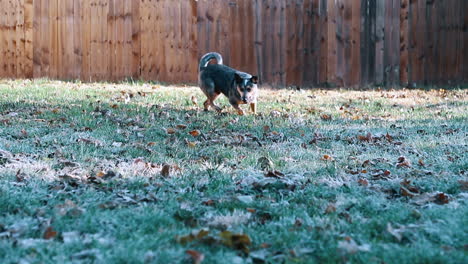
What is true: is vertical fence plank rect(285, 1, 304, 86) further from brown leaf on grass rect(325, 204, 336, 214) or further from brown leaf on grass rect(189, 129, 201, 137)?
brown leaf on grass rect(325, 204, 336, 214)

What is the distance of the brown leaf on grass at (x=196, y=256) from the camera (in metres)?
3.02

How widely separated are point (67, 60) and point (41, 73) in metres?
0.73

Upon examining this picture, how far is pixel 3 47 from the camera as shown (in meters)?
14.4

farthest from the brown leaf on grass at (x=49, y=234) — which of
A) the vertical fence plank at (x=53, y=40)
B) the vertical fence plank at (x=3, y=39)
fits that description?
the vertical fence plank at (x=3, y=39)

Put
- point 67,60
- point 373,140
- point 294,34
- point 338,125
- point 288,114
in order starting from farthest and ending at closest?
point 67,60 → point 294,34 → point 288,114 → point 338,125 → point 373,140

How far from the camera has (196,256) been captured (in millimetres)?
3043

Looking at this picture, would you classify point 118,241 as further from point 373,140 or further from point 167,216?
point 373,140

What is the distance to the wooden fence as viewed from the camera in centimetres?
1261

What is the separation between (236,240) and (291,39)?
9746mm

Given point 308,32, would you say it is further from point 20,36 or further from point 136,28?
point 20,36

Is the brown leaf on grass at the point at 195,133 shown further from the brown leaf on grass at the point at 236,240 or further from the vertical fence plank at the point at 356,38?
the vertical fence plank at the point at 356,38

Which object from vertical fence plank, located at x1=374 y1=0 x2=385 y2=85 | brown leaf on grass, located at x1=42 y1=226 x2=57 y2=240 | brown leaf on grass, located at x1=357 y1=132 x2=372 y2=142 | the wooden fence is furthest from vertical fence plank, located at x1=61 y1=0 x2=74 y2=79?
brown leaf on grass, located at x1=42 y1=226 x2=57 y2=240

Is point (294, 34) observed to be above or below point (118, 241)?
above

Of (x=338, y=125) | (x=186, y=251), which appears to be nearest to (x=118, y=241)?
(x=186, y=251)
